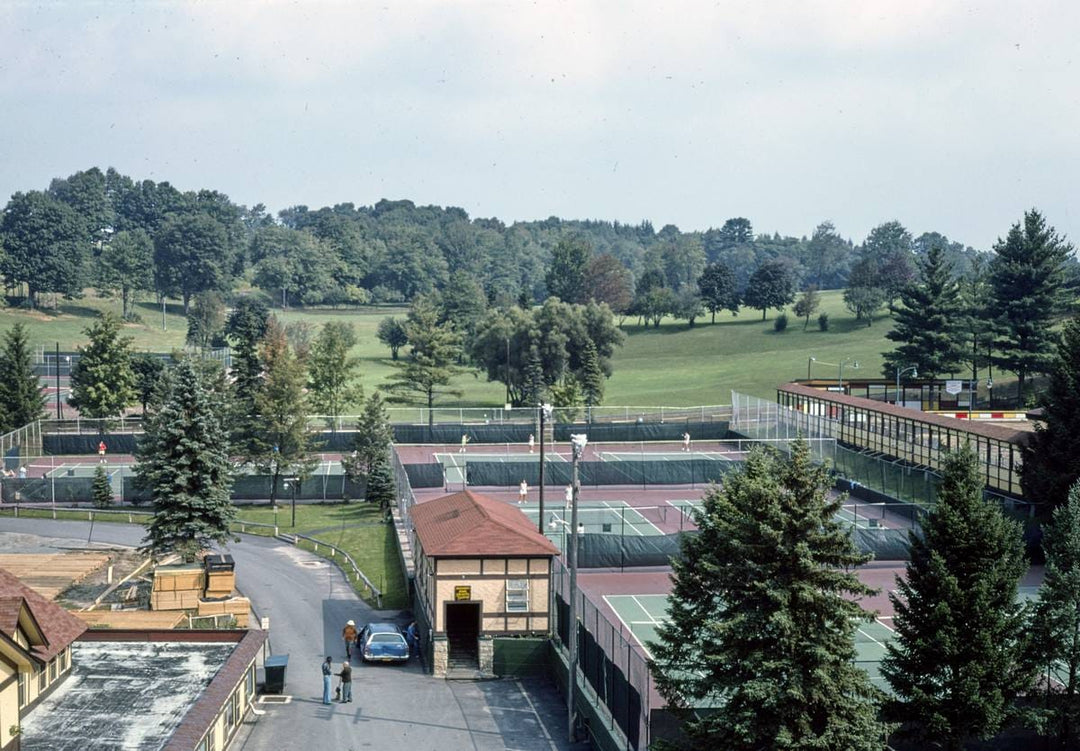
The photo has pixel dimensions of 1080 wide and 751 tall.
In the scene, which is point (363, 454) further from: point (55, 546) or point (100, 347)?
point (100, 347)

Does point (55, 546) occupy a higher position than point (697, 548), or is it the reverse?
point (697, 548)

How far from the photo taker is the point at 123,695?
80.9 ft

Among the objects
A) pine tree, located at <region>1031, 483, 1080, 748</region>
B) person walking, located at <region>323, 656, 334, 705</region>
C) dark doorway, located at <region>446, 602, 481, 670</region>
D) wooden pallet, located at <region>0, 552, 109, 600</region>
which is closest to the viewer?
pine tree, located at <region>1031, 483, 1080, 748</region>

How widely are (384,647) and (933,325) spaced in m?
71.2

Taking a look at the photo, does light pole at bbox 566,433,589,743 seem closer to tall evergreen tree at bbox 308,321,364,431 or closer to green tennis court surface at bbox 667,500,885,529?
green tennis court surface at bbox 667,500,885,529

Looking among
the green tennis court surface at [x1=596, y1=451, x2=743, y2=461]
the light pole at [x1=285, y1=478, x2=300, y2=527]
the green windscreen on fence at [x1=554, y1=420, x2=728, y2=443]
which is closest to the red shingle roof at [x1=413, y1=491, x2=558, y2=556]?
the light pole at [x1=285, y1=478, x2=300, y2=527]

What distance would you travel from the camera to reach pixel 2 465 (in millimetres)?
57750

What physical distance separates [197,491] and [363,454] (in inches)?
726

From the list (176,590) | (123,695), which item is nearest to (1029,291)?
(176,590)

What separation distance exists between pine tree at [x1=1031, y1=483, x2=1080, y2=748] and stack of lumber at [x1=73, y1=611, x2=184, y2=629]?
21.5 m

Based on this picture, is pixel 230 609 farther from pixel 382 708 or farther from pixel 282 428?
pixel 282 428

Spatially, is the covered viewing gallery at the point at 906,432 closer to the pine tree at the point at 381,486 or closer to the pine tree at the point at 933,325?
the pine tree at the point at 933,325

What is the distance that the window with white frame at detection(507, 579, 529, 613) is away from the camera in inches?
1220

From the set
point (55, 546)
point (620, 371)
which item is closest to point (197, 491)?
point (55, 546)
